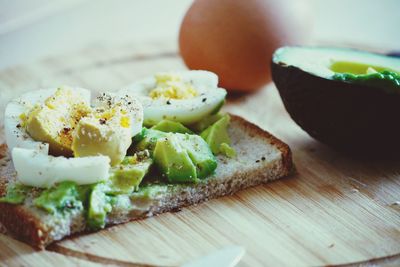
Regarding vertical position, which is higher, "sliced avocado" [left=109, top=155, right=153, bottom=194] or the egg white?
the egg white

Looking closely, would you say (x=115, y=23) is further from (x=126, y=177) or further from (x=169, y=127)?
(x=126, y=177)

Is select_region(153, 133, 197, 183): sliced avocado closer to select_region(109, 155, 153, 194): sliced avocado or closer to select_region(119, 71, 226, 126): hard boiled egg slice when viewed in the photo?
select_region(109, 155, 153, 194): sliced avocado

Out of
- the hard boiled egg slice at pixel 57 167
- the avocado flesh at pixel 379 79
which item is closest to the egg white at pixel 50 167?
the hard boiled egg slice at pixel 57 167

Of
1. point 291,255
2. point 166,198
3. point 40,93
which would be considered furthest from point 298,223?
point 40,93

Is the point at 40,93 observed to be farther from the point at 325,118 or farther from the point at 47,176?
the point at 325,118

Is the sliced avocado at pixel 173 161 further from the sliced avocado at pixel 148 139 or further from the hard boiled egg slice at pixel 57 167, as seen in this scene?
the hard boiled egg slice at pixel 57 167

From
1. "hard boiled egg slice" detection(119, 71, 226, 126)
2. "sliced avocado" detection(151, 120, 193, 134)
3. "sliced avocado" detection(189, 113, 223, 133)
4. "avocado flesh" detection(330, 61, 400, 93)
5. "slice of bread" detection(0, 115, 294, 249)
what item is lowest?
"slice of bread" detection(0, 115, 294, 249)

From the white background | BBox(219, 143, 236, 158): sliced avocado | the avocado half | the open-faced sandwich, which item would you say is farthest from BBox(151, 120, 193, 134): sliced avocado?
the white background

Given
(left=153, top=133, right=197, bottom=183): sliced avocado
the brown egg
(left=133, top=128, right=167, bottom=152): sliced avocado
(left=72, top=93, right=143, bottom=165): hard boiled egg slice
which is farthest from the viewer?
the brown egg
